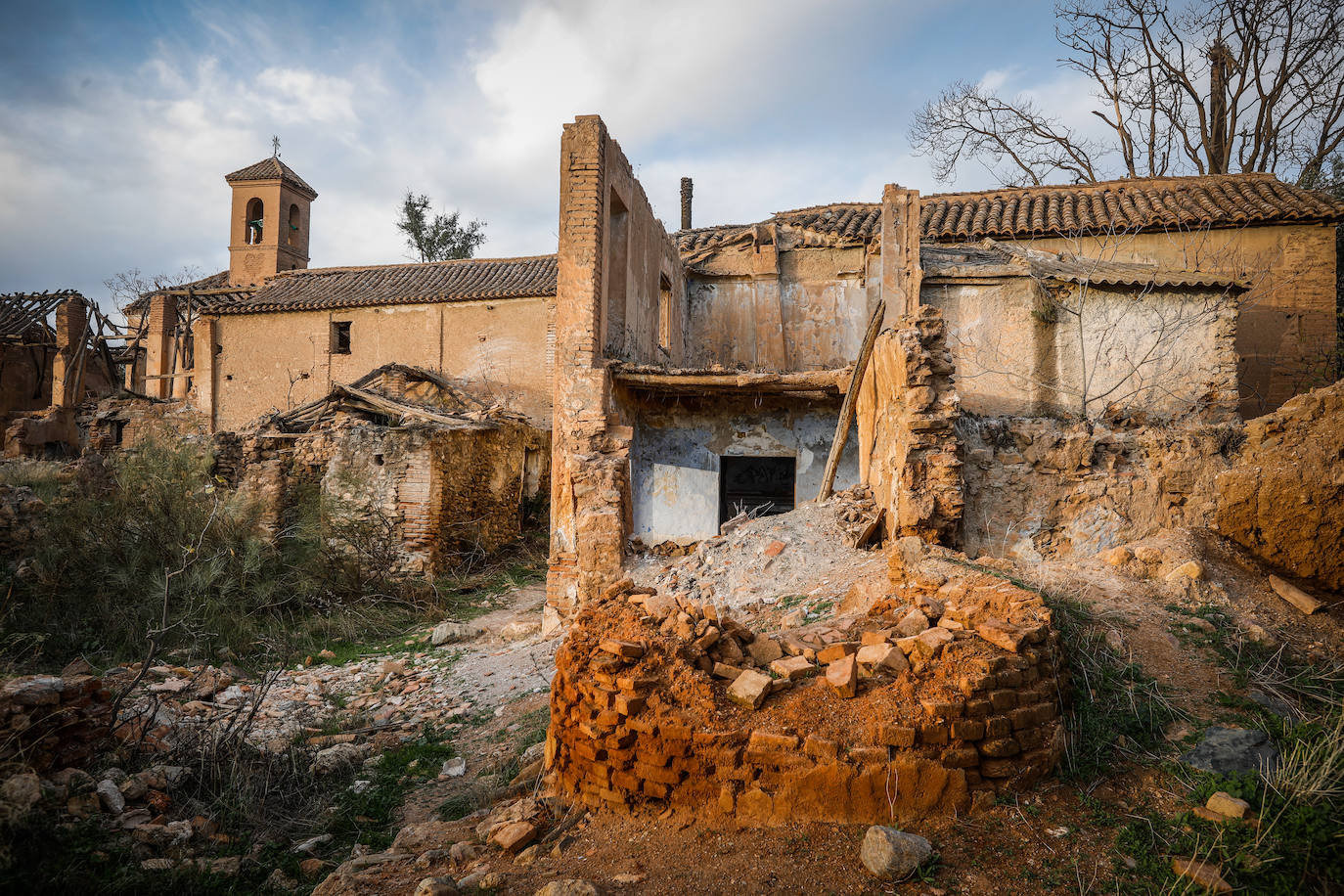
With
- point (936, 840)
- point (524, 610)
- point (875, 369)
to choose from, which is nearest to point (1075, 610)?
point (936, 840)

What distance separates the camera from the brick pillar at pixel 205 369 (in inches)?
810

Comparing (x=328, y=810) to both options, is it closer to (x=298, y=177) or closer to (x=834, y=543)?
(x=834, y=543)

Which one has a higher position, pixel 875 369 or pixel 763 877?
pixel 875 369

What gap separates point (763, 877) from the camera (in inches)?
124

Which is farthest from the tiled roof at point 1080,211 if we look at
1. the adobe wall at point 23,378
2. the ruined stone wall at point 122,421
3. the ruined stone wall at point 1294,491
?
the adobe wall at point 23,378

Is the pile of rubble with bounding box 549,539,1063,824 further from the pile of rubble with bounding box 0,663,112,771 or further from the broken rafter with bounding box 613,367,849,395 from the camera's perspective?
the broken rafter with bounding box 613,367,849,395

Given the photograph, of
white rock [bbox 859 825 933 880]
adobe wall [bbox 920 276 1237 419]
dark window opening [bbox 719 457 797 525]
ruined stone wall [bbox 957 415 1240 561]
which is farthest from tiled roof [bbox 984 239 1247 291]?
white rock [bbox 859 825 933 880]

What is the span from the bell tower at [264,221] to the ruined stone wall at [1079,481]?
1012 inches

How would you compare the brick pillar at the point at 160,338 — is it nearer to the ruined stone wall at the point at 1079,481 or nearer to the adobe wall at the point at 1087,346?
the adobe wall at the point at 1087,346

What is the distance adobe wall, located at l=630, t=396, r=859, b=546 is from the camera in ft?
36.1

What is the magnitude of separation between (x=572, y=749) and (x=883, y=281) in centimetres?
1010

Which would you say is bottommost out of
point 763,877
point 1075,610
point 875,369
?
point 763,877

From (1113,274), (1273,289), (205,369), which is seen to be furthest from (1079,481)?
(205,369)

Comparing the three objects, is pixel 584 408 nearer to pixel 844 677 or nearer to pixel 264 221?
pixel 844 677
